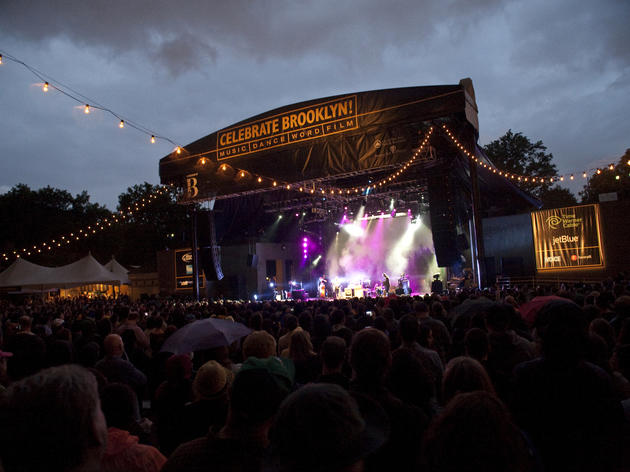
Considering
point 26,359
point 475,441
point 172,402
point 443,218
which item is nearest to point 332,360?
point 172,402

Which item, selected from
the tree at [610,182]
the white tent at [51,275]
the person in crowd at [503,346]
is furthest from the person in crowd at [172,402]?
the tree at [610,182]

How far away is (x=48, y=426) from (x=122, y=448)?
76cm

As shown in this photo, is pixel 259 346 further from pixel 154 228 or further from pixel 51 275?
pixel 154 228

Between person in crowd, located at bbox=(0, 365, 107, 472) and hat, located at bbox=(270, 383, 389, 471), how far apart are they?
533mm

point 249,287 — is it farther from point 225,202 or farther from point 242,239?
point 225,202

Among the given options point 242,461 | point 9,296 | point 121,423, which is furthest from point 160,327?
point 9,296

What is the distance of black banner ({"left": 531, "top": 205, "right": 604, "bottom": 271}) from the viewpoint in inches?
673

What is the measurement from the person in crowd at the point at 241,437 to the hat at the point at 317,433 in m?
0.46

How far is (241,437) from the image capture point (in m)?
1.61

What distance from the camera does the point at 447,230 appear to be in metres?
15.5

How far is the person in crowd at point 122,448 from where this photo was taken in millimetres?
1723

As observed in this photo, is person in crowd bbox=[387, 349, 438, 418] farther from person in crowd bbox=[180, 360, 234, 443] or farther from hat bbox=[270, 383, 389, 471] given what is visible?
hat bbox=[270, 383, 389, 471]

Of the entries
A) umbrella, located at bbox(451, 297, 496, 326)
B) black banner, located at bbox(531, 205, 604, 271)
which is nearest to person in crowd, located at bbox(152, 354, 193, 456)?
→ umbrella, located at bbox(451, 297, 496, 326)

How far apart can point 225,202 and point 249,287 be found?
5.39 meters
